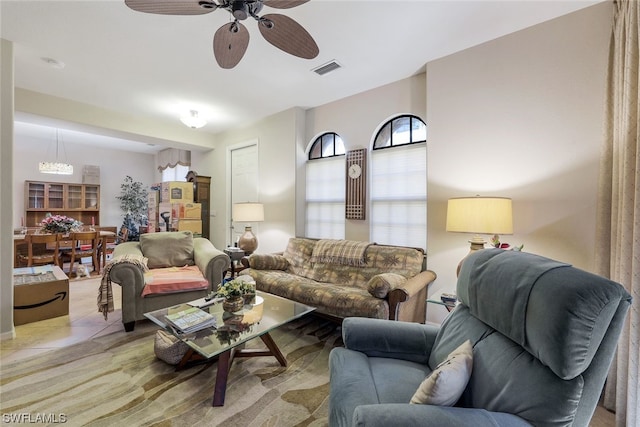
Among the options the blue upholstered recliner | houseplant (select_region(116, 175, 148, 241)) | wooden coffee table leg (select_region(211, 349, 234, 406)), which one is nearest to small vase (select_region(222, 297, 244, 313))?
wooden coffee table leg (select_region(211, 349, 234, 406))

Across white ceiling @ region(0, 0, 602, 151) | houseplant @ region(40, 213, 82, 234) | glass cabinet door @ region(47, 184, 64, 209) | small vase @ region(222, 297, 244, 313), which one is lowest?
small vase @ region(222, 297, 244, 313)

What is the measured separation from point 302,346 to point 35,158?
25.0 feet

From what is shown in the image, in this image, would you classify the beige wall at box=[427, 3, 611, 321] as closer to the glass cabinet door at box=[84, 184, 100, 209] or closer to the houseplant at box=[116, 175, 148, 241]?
the houseplant at box=[116, 175, 148, 241]

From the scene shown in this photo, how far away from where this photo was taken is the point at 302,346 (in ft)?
8.13

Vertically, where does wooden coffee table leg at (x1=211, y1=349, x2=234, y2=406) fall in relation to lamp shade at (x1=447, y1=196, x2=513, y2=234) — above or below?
below

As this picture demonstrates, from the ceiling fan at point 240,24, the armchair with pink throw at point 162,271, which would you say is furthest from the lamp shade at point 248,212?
the ceiling fan at point 240,24

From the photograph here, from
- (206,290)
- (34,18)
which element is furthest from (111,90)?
(206,290)

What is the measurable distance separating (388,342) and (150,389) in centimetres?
162

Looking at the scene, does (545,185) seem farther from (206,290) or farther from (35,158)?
(35,158)

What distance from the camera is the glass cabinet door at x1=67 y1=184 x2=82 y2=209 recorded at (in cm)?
652

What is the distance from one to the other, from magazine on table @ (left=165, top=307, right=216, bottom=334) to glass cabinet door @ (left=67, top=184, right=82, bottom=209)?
676 cm

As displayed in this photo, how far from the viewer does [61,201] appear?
253 inches

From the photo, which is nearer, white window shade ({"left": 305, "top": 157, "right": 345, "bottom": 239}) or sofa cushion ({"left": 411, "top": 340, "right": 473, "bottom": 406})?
sofa cushion ({"left": 411, "top": 340, "right": 473, "bottom": 406})

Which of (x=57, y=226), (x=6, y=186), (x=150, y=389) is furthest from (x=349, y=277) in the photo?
(x=57, y=226)
